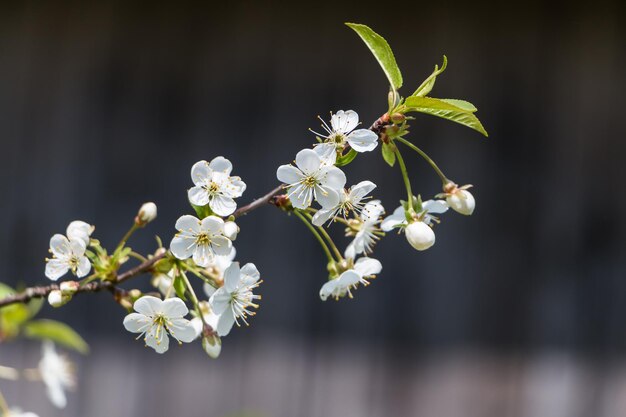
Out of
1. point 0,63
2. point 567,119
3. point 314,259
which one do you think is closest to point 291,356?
point 314,259

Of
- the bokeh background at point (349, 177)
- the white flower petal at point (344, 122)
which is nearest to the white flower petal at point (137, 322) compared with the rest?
the white flower petal at point (344, 122)

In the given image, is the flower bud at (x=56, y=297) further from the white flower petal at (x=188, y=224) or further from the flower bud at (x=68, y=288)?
the white flower petal at (x=188, y=224)

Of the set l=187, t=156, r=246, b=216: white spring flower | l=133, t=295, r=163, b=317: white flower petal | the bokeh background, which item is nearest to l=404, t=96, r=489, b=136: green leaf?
l=187, t=156, r=246, b=216: white spring flower

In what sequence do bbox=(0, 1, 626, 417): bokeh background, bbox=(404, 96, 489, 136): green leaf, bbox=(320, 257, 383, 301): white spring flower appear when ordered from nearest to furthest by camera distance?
bbox=(404, 96, 489, 136): green leaf, bbox=(320, 257, 383, 301): white spring flower, bbox=(0, 1, 626, 417): bokeh background

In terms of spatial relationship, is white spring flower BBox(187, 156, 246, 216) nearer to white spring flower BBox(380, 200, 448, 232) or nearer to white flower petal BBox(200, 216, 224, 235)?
white flower petal BBox(200, 216, 224, 235)

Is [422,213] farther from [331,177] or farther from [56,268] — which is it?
[56,268]

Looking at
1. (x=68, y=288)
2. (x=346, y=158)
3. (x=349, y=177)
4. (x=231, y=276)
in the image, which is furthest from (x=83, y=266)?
(x=349, y=177)

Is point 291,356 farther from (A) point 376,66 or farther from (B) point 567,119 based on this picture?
(B) point 567,119

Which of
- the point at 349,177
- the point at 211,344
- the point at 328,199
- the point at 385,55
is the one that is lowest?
the point at 211,344

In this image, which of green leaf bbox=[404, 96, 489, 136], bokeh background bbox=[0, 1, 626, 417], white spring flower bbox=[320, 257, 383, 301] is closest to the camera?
green leaf bbox=[404, 96, 489, 136]
